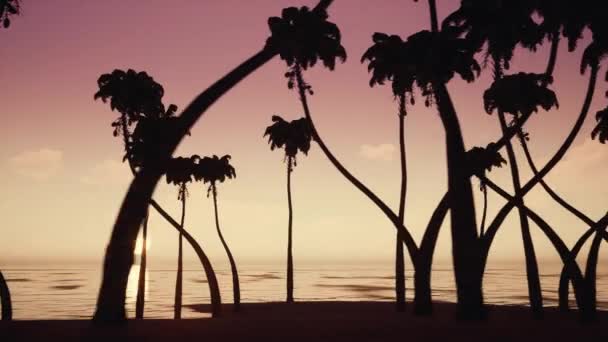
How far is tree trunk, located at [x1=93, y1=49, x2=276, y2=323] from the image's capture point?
48.8 feet

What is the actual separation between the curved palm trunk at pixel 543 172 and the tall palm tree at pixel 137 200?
510 inches

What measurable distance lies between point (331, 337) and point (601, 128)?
24827mm

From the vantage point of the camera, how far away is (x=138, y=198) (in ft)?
48.7

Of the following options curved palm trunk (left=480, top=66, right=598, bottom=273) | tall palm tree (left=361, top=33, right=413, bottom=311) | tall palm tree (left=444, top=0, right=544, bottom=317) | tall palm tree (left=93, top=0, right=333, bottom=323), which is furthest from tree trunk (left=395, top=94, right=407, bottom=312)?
tall palm tree (left=93, top=0, right=333, bottom=323)

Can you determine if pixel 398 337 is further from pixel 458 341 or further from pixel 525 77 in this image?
pixel 525 77

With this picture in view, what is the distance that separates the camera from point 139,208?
14.9 metres

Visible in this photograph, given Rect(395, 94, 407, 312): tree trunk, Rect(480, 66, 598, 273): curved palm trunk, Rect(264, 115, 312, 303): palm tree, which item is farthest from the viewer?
Rect(264, 115, 312, 303): palm tree

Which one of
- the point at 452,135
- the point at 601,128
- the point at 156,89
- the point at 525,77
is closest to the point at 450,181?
the point at 452,135

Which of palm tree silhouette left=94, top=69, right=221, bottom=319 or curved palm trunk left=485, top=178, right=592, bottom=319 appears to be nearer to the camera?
curved palm trunk left=485, top=178, right=592, bottom=319

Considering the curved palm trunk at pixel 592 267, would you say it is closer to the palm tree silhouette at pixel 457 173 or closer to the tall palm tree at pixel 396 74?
the palm tree silhouette at pixel 457 173

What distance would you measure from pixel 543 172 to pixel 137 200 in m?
17.8

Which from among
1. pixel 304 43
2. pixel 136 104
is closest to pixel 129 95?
pixel 136 104

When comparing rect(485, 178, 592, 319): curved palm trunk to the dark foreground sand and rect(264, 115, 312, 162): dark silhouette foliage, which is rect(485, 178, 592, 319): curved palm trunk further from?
rect(264, 115, 312, 162): dark silhouette foliage

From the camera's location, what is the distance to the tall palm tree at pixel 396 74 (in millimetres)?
30156
